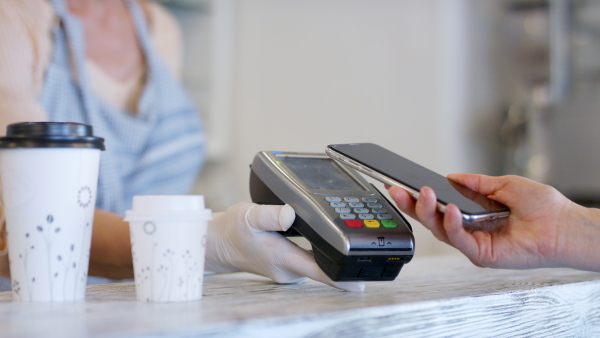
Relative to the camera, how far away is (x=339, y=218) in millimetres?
567

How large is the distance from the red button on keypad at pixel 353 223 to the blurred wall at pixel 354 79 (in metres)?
1.79

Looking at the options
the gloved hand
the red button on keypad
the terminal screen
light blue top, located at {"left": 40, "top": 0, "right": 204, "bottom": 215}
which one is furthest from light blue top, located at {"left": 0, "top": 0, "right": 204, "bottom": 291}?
the red button on keypad

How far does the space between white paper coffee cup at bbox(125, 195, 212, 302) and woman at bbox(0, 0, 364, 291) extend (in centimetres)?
12

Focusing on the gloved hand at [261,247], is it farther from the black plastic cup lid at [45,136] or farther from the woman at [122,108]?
the black plastic cup lid at [45,136]

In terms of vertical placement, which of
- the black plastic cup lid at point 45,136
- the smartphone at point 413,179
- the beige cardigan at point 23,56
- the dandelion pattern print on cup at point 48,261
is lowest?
the dandelion pattern print on cup at point 48,261

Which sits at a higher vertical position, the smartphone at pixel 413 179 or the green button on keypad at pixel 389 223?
the smartphone at pixel 413 179

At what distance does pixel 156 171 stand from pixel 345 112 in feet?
3.51

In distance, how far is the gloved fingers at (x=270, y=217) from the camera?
0.60 meters

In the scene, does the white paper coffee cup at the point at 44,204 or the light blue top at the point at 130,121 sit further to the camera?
the light blue top at the point at 130,121

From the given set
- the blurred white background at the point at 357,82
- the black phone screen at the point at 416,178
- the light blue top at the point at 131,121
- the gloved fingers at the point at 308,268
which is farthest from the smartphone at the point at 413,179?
the blurred white background at the point at 357,82

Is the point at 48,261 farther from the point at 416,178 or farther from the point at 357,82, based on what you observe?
the point at 357,82

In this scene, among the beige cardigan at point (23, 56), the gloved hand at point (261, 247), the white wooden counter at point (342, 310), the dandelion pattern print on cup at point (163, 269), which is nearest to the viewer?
the white wooden counter at point (342, 310)

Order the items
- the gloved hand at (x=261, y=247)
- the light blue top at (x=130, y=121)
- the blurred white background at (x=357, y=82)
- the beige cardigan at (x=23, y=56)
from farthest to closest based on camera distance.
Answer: the blurred white background at (x=357, y=82)
the light blue top at (x=130, y=121)
the beige cardigan at (x=23, y=56)
the gloved hand at (x=261, y=247)

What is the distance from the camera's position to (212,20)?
2230mm
